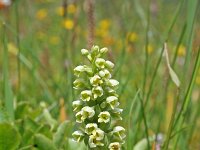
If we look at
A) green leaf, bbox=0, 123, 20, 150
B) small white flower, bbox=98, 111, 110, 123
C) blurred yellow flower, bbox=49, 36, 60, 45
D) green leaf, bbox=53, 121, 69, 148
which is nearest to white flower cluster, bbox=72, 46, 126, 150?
small white flower, bbox=98, 111, 110, 123

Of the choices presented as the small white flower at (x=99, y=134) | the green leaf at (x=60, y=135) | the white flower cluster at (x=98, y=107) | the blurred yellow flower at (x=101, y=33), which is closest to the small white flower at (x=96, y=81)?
the white flower cluster at (x=98, y=107)

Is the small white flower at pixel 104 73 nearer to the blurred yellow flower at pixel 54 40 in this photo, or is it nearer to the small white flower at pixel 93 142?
the small white flower at pixel 93 142

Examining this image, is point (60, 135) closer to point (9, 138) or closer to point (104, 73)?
point (9, 138)

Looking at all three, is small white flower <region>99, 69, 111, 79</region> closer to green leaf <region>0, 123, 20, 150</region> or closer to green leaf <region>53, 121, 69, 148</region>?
green leaf <region>0, 123, 20, 150</region>

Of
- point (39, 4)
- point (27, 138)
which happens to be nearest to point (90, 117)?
point (27, 138)

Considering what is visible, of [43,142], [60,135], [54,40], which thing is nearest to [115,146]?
[43,142]
